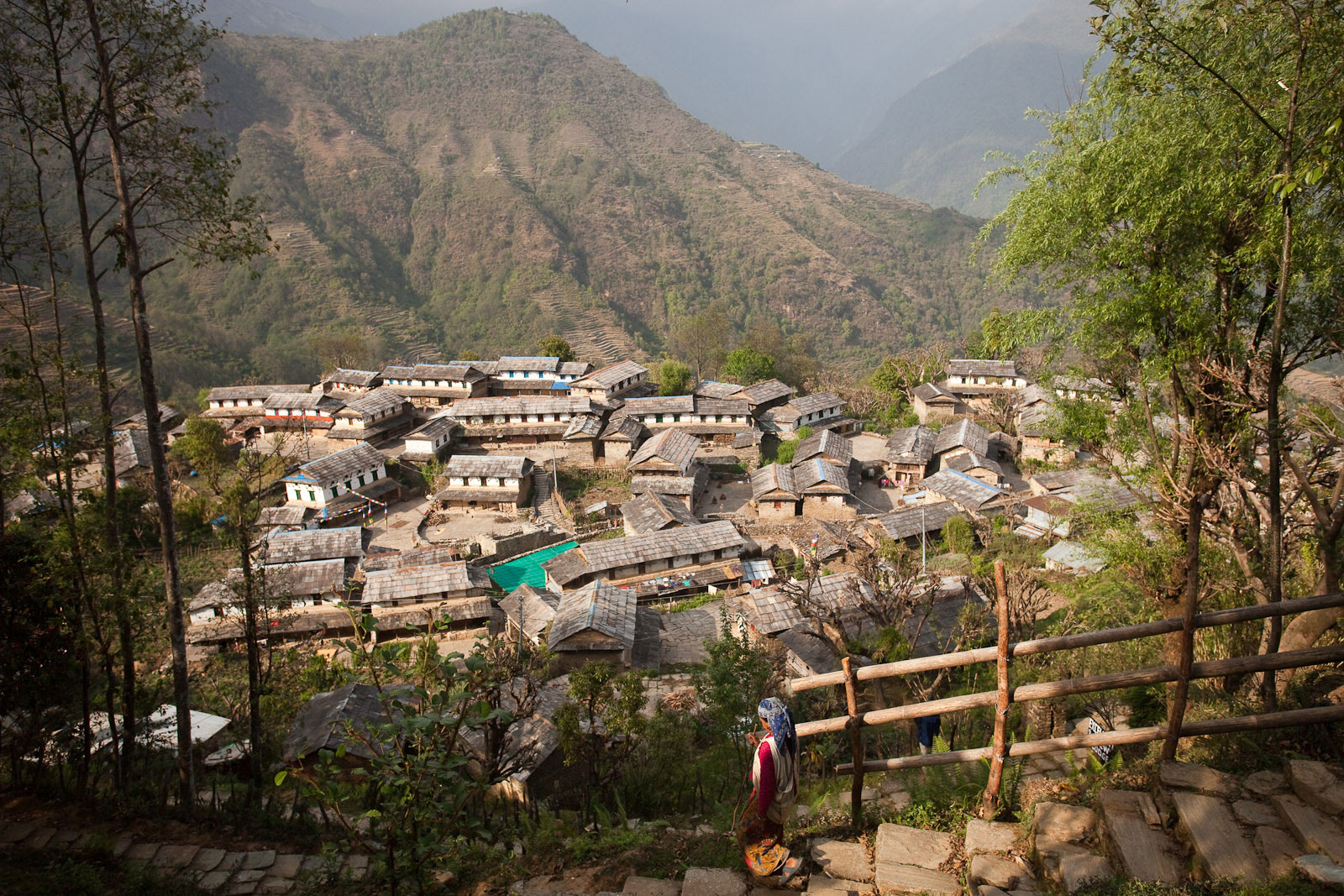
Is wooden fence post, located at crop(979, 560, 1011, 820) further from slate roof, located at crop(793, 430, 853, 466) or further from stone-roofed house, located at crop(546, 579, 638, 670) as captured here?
slate roof, located at crop(793, 430, 853, 466)

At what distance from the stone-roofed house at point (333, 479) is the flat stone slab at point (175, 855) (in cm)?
2808

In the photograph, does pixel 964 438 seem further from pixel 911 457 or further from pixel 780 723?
pixel 780 723

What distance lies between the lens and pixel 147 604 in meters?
8.74

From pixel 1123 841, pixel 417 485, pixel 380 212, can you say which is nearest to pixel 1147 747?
pixel 1123 841

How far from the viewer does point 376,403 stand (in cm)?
4331

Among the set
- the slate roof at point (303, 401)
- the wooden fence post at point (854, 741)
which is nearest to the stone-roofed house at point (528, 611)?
the wooden fence post at point (854, 741)

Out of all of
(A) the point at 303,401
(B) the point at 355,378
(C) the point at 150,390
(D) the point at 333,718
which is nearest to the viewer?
(C) the point at 150,390

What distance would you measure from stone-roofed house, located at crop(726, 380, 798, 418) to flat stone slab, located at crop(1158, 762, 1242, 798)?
38.0m

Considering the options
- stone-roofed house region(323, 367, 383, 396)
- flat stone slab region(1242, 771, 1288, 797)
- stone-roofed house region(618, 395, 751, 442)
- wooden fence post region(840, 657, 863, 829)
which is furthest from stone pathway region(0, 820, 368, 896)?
stone-roofed house region(323, 367, 383, 396)

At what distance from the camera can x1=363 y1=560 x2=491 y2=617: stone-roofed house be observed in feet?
74.6

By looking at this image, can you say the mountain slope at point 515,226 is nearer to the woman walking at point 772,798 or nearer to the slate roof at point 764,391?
the slate roof at point 764,391

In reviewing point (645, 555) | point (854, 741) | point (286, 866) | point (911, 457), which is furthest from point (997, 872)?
point (911, 457)

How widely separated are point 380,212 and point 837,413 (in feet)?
308

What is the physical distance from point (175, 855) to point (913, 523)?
2586cm
